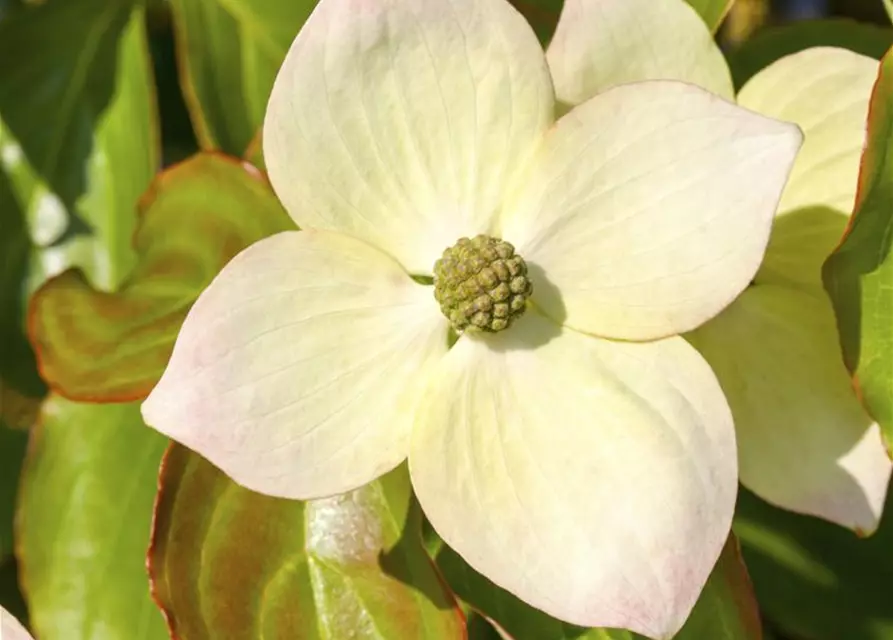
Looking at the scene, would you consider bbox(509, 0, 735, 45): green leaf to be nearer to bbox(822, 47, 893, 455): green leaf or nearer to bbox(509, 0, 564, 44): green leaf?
bbox(509, 0, 564, 44): green leaf

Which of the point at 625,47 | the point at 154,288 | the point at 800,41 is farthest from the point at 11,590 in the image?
the point at 800,41

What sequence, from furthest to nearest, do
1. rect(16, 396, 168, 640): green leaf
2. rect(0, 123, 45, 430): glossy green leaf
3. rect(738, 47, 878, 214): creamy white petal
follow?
1. rect(0, 123, 45, 430): glossy green leaf
2. rect(16, 396, 168, 640): green leaf
3. rect(738, 47, 878, 214): creamy white petal

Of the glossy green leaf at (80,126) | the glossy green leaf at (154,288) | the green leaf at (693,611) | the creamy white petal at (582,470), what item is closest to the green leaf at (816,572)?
the green leaf at (693,611)

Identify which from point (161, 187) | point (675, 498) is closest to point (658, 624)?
point (675, 498)

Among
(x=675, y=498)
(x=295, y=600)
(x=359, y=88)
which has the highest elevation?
(x=359, y=88)

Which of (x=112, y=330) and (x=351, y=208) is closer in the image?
(x=351, y=208)

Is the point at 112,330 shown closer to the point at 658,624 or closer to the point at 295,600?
the point at 295,600

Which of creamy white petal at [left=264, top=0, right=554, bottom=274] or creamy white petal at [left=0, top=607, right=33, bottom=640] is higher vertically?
creamy white petal at [left=264, top=0, right=554, bottom=274]

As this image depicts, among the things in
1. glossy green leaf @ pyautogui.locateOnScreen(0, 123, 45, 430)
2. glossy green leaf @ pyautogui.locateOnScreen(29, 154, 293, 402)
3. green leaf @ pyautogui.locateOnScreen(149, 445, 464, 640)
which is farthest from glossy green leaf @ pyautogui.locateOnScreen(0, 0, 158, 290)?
green leaf @ pyautogui.locateOnScreen(149, 445, 464, 640)
